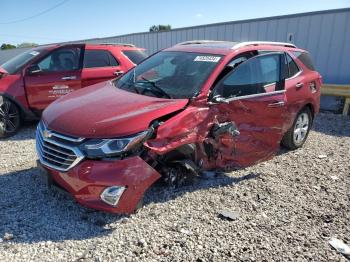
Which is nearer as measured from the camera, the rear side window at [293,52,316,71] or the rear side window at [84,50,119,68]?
the rear side window at [293,52,316,71]

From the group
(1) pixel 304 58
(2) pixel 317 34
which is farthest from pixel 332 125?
(2) pixel 317 34

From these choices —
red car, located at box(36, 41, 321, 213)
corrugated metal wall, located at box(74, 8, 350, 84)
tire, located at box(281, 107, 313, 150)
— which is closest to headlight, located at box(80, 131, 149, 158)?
red car, located at box(36, 41, 321, 213)

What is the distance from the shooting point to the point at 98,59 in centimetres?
729

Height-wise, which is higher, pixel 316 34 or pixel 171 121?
pixel 316 34

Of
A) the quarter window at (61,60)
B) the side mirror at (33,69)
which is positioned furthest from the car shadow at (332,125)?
the side mirror at (33,69)

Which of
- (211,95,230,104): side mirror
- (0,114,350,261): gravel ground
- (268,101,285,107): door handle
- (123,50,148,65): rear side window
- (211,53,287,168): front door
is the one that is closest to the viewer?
(0,114,350,261): gravel ground

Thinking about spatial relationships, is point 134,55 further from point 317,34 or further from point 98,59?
point 317,34

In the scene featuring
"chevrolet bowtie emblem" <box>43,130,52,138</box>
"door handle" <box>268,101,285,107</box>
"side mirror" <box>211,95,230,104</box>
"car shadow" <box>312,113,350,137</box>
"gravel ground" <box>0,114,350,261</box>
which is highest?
"side mirror" <box>211,95,230,104</box>

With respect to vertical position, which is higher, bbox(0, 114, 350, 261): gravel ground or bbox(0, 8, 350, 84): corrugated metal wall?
bbox(0, 8, 350, 84): corrugated metal wall

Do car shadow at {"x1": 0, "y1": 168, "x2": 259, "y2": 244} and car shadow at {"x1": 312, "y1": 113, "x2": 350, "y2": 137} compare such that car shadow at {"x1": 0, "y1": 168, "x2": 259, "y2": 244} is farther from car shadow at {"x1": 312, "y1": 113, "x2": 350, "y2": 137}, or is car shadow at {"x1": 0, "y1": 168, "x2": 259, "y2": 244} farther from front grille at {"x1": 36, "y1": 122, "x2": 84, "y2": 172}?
car shadow at {"x1": 312, "y1": 113, "x2": 350, "y2": 137}

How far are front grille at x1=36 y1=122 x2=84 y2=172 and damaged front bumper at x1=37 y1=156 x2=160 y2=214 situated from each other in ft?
0.26

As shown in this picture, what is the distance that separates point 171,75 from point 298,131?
276cm

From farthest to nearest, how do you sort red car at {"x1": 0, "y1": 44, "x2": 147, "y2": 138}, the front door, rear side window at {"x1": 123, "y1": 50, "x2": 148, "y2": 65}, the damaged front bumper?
rear side window at {"x1": 123, "y1": 50, "x2": 148, "y2": 65}, red car at {"x1": 0, "y1": 44, "x2": 147, "y2": 138}, the front door, the damaged front bumper

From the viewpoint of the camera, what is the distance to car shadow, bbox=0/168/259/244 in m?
3.19
